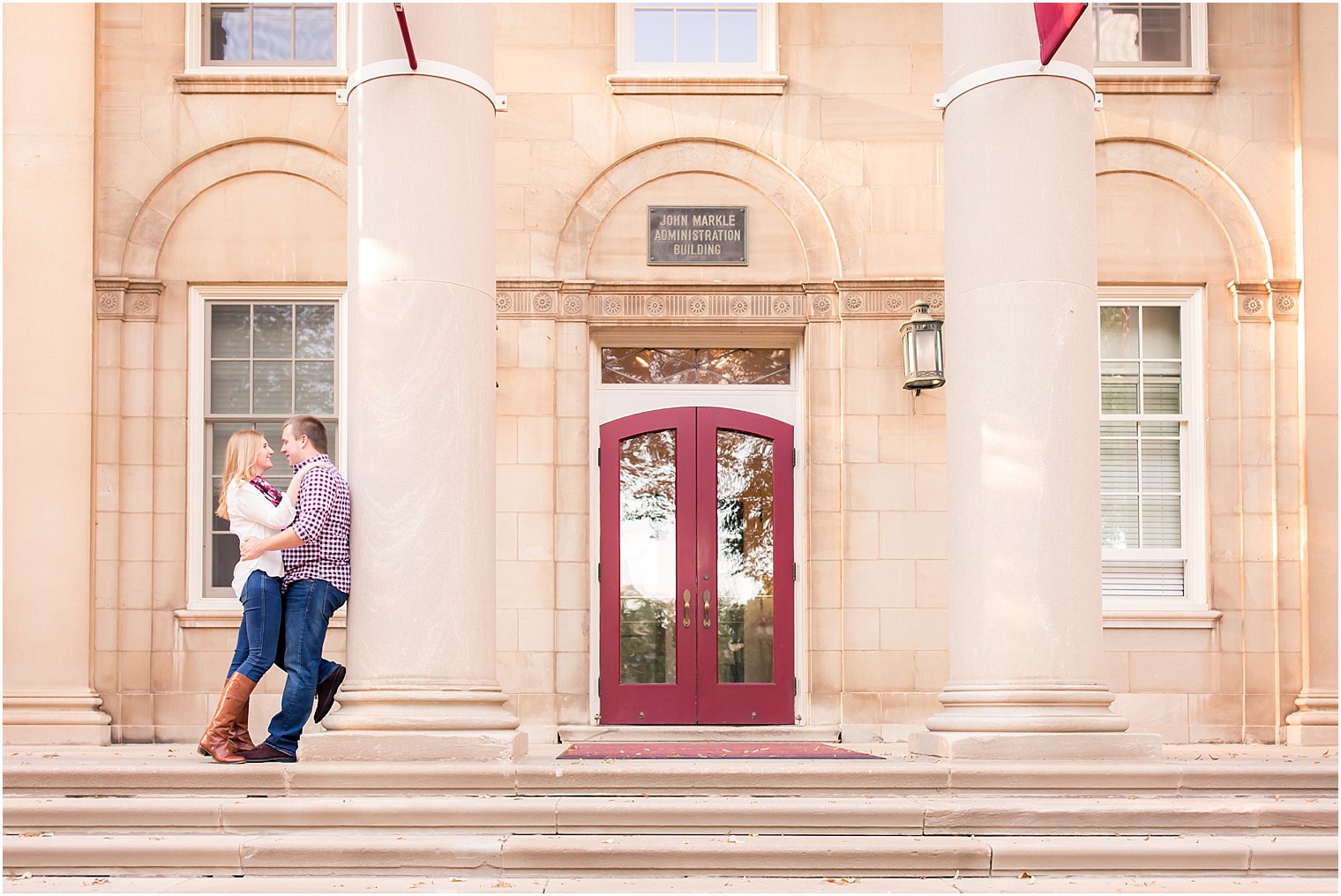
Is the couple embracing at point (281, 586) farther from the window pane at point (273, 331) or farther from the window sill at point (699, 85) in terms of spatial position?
the window sill at point (699, 85)

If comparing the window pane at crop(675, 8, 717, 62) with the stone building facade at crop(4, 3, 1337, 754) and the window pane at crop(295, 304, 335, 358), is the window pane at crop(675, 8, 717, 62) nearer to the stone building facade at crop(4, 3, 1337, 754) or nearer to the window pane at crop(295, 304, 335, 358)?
the stone building facade at crop(4, 3, 1337, 754)

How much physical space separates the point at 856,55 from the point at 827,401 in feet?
9.30

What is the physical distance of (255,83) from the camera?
35.4ft

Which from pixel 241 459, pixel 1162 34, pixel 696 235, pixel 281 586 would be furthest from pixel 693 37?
pixel 281 586

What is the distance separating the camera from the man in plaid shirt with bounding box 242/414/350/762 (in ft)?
23.1

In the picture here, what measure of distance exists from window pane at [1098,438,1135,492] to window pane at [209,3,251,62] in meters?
7.72

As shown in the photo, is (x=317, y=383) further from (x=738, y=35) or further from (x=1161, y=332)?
(x=1161, y=332)

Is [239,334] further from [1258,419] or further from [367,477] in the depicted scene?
[1258,419]

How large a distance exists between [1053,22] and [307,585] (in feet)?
16.3

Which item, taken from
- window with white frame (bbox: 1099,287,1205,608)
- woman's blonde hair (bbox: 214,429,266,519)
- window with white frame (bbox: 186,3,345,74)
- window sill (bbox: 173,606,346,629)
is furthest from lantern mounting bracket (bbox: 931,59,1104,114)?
window sill (bbox: 173,606,346,629)

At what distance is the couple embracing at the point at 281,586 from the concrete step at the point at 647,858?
1018 mm

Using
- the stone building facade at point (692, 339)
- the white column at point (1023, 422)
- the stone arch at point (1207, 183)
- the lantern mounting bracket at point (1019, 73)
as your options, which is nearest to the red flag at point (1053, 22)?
the lantern mounting bracket at point (1019, 73)

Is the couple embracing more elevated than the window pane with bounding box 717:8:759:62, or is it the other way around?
the window pane with bounding box 717:8:759:62

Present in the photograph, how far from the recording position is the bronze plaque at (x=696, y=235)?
426 inches
